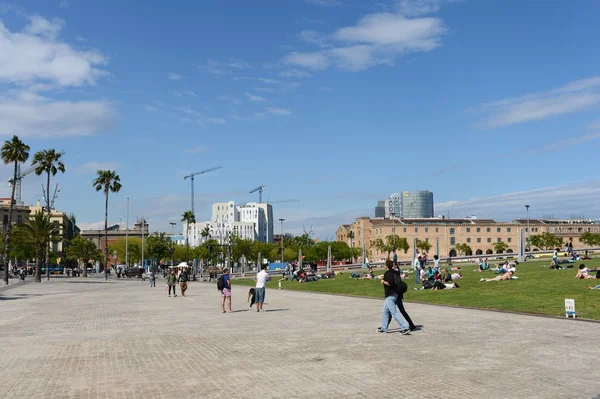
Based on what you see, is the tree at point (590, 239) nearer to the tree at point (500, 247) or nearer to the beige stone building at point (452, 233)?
the beige stone building at point (452, 233)

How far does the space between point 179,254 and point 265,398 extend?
136594mm

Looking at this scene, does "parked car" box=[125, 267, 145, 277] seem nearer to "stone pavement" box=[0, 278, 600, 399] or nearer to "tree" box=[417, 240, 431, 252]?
"tree" box=[417, 240, 431, 252]

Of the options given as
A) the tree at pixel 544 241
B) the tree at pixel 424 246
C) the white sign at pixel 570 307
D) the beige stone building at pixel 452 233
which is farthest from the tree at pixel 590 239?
the white sign at pixel 570 307

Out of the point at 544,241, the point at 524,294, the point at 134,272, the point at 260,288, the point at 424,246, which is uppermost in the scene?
the point at 544,241

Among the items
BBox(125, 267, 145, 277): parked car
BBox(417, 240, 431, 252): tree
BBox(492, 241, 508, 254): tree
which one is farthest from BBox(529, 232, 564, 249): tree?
BBox(125, 267, 145, 277): parked car

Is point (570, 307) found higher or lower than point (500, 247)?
lower

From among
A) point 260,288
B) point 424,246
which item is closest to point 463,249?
point 424,246

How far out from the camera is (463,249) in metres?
141

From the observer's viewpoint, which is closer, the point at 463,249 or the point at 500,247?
the point at 500,247

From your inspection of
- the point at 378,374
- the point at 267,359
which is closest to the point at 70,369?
the point at 267,359

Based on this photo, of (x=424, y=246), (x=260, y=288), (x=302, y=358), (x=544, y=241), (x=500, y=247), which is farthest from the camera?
(x=500, y=247)

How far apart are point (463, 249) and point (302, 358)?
443 feet

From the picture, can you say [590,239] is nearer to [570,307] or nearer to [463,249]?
[463,249]

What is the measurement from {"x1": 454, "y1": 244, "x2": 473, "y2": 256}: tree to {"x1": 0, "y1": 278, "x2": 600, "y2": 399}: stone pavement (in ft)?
409
